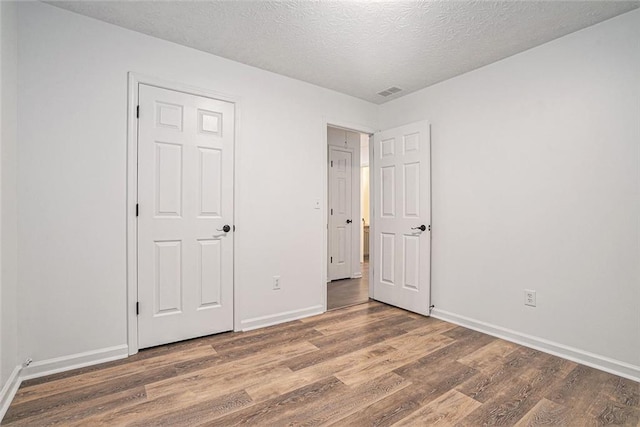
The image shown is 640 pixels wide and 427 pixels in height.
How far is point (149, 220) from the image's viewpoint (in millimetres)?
2438

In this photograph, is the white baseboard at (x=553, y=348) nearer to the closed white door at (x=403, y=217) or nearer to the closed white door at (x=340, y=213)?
the closed white door at (x=403, y=217)

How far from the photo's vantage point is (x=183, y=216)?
2.58 meters

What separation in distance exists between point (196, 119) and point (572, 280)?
3.27m

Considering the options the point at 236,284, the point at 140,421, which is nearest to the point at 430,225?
the point at 236,284

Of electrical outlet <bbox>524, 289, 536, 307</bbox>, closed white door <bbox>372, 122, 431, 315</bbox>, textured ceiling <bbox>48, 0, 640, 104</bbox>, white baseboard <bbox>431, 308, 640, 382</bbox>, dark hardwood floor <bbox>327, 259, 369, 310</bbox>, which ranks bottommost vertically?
dark hardwood floor <bbox>327, 259, 369, 310</bbox>

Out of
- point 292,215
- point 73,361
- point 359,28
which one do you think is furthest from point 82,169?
point 359,28

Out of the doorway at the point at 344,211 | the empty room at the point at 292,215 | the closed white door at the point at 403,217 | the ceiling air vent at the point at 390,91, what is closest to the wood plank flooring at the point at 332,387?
the empty room at the point at 292,215

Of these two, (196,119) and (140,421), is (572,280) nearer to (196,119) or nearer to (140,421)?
(140,421)

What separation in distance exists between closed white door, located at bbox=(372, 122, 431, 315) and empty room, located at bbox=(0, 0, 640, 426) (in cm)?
5

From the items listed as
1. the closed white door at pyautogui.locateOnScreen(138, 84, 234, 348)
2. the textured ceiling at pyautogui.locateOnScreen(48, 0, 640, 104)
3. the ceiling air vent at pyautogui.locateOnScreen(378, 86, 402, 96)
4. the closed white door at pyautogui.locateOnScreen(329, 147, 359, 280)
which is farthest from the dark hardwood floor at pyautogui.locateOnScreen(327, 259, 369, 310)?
the textured ceiling at pyautogui.locateOnScreen(48, 0, 640, 104)

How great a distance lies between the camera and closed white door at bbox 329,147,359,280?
5.05 m

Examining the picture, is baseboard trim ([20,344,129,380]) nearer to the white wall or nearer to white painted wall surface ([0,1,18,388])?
white painted wall surface ([0,1,18,388])

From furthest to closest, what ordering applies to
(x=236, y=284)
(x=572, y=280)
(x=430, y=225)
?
1. (x=430, y=225)
2. (x=236, y=284)
3. (x=572, y=280)

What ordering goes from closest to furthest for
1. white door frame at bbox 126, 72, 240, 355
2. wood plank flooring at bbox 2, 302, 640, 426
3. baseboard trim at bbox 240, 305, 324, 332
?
1. wood plank flooring at bbox 2, 302, 640, 426
2. white door frame at bbox 126, 72, 240, 355
3. baseboard trim at bbox 240, 305, 324, 332
